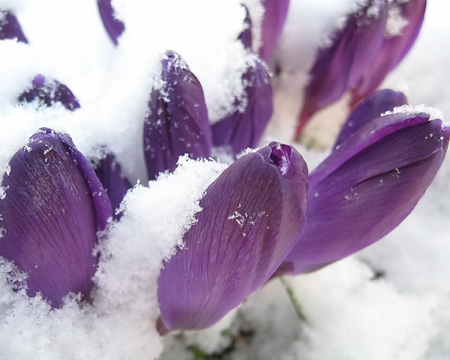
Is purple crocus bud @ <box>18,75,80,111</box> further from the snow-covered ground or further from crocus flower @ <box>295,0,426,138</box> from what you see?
crocus flower @ <box>295,0,426,138</box>

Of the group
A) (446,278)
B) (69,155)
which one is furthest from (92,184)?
(446,278)

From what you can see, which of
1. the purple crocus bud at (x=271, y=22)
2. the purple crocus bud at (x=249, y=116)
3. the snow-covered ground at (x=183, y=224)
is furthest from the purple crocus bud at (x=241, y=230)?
the purple crocus bud at (x=271, y=22)

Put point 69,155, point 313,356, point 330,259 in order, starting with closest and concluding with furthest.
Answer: point 69,155 < point 330,259 < point 313,356

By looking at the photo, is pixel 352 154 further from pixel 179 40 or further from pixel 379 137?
pixel 179 40

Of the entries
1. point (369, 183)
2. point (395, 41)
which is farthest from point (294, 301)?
point (395, 41)

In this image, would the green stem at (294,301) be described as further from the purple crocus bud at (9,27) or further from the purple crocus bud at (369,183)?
the purple crocus bud at (9,27)
